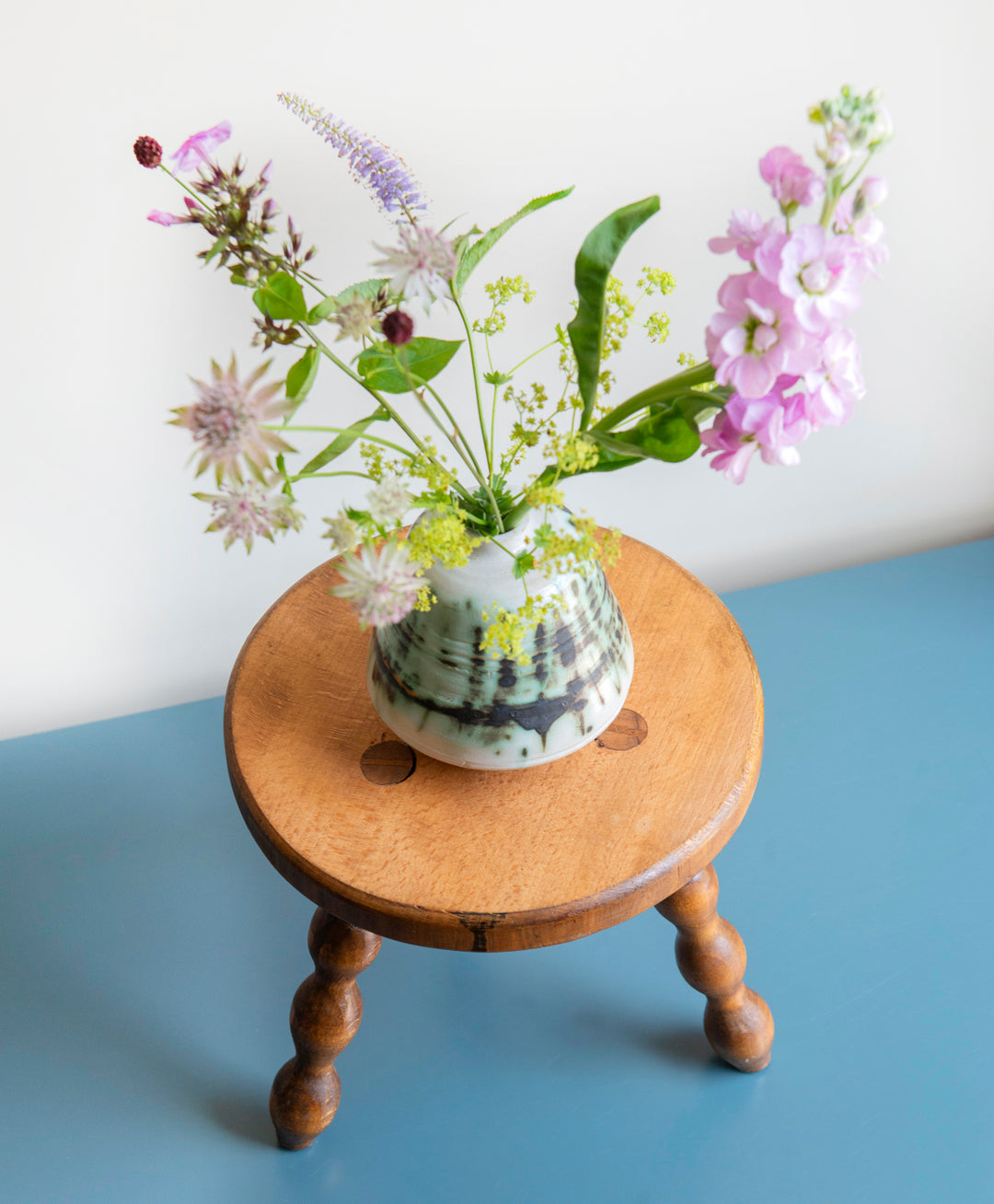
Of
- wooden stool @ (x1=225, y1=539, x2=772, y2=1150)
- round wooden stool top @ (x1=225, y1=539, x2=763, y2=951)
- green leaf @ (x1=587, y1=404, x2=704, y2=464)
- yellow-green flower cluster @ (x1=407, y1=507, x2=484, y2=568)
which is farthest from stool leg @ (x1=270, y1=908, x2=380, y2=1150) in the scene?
green leaf @ (x1=587, y1=404, x2=704, y2=464)

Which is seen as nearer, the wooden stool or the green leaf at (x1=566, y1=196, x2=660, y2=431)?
the green leaf at (x1=566, y1=196, x2=660, y2=431)

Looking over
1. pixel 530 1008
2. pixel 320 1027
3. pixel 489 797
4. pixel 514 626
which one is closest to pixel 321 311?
pixel 514 626

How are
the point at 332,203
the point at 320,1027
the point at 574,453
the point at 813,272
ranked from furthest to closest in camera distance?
the point at 332,203
the point at 320,1027
the point at 574,453
the point at 813,272

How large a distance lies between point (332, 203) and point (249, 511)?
64cm

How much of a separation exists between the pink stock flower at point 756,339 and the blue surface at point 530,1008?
Result: 0.86 m

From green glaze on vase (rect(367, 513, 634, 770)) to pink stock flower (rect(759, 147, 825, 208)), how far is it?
0.97 ft

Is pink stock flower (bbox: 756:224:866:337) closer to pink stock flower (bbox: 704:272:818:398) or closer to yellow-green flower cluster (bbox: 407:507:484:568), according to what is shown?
pink stock flower (bbox: 704:272:818:398)

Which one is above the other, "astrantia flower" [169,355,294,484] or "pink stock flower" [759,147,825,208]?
"pink stock flower" [759,147,825,208]

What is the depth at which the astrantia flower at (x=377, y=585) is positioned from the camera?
55cm

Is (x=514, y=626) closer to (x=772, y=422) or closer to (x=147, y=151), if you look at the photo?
(x=772, y=422)

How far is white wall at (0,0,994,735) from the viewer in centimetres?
97

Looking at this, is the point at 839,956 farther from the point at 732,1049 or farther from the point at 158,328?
the point at 158,328

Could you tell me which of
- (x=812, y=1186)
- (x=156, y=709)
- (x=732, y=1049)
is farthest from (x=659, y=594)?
(x=156, y=709)

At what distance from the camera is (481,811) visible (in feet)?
2.58
